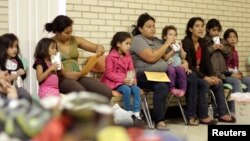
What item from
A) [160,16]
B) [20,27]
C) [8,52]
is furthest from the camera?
[160,16]

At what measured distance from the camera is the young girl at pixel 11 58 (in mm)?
3850

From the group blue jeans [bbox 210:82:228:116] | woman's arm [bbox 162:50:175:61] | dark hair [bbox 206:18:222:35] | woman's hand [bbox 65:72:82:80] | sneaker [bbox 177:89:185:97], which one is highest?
dark hair [bbox 206:18:222:35]

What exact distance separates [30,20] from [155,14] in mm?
1973

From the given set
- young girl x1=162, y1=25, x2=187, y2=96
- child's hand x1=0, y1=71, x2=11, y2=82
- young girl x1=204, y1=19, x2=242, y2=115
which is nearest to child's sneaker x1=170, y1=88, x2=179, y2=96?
young girl x1=162, y1=25, x2=187, y2=96

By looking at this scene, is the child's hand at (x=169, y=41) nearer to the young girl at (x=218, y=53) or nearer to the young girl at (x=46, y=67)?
the young girl at (x=218, y=53)

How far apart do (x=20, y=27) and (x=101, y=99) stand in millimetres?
3929

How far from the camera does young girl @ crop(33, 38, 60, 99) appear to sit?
3.98 m

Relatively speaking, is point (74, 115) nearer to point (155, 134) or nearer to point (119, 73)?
point (155, 134)

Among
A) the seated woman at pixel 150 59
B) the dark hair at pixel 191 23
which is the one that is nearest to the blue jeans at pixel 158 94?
the seated woman at pixel 150 59

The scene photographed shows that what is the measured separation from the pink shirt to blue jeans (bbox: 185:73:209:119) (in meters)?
0.95

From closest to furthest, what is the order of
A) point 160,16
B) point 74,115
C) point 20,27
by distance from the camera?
point 74,115 < point 20,27 < point 160,16

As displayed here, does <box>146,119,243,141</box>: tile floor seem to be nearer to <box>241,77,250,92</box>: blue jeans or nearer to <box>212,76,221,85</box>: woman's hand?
<box>212,76,221,85</box>: woman's hand

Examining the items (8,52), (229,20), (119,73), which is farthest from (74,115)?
(229,20)

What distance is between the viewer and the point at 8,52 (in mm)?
3873
